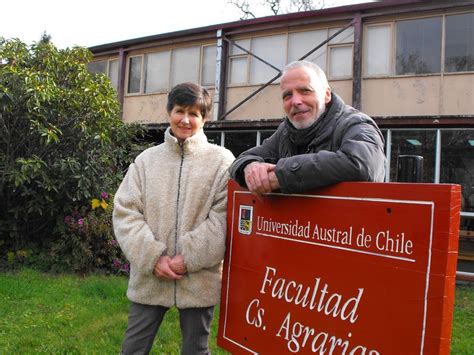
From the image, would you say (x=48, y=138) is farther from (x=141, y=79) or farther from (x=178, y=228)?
(x=141, y=79)

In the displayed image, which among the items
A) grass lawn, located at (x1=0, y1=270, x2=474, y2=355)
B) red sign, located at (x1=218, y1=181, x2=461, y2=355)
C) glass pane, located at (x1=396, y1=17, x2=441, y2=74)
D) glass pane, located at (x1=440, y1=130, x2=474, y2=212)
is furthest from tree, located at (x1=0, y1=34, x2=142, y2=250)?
Result: glass pane, located at (x1=396, y1=17, x2=441, y2=74)

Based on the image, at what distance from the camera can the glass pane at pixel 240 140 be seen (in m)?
12.7

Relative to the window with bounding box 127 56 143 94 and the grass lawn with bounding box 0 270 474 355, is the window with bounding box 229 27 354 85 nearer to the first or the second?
the window with bounding box 127 56 143 94

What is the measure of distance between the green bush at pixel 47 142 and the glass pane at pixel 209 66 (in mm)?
6698

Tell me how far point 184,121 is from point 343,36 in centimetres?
1062

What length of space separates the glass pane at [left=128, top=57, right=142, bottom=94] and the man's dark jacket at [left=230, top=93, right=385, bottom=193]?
14.3 metres

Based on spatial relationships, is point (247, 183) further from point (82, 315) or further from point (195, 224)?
point (82, 315)

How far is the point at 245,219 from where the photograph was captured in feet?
7.43

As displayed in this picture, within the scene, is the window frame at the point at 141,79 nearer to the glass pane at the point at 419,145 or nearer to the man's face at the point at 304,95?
the glass pane at the point at 419,145

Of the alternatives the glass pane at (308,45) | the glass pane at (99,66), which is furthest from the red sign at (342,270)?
the glass pane at (99,66)

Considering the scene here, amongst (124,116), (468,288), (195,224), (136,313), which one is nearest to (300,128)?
(195,224)

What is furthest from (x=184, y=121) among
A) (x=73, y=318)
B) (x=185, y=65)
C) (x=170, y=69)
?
(x=170, y=69)

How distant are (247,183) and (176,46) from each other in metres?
13.5

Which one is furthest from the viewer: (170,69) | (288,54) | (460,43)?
(170,69)
